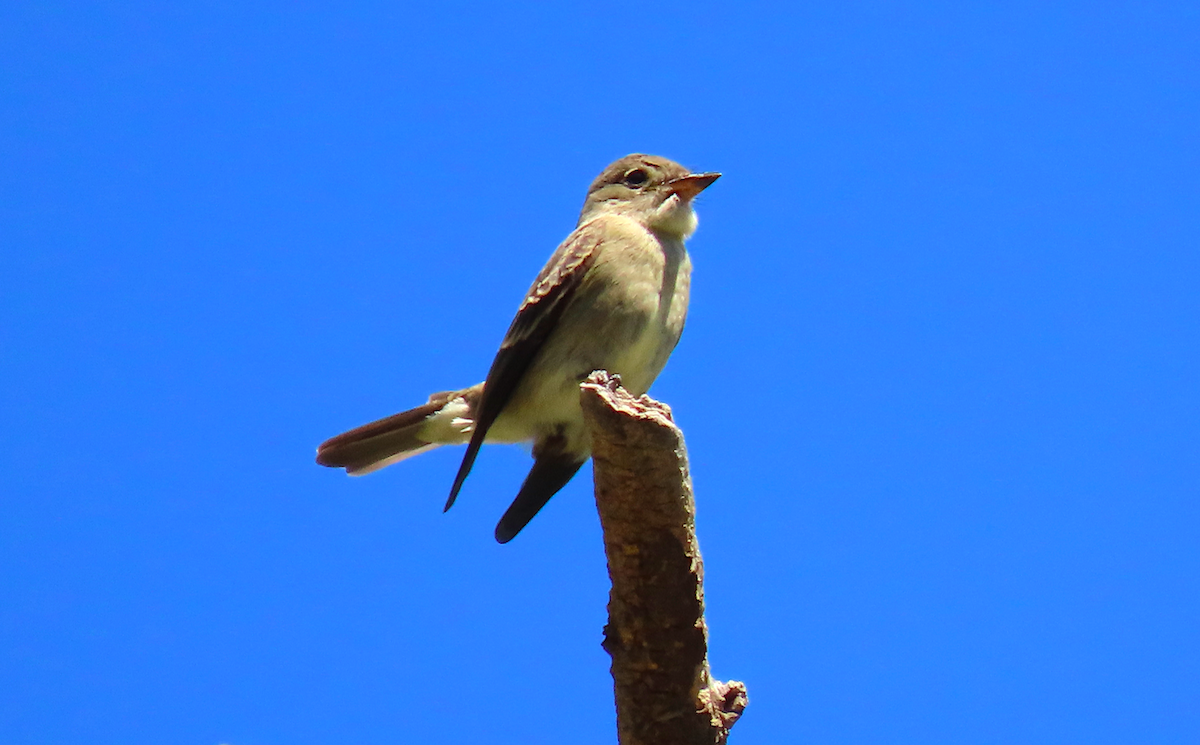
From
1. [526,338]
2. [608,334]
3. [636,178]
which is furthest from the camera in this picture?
[636,178]

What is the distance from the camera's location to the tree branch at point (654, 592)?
4.05m

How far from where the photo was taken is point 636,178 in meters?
6.73

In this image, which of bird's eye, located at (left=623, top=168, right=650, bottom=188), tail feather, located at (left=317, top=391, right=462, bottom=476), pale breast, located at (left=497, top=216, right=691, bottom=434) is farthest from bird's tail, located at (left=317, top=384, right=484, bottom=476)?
bird's eye, located at (left=623, top=168, right=650, bottom=188)

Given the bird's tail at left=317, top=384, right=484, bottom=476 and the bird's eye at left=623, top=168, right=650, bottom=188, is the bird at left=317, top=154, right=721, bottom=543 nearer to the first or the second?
the bird's tail at left=317, top=384, right=484, bottom=476

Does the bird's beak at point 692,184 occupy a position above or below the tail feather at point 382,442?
above

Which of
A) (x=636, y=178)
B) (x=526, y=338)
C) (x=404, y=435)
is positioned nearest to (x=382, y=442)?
(x=404, y=435)

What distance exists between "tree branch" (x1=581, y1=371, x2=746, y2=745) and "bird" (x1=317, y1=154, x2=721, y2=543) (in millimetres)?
1395

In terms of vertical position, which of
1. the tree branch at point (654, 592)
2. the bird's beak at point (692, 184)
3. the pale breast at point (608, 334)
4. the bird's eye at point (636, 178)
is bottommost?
the tree branch at point (654, 592)

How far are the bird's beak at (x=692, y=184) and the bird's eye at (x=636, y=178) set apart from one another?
12.8 inches

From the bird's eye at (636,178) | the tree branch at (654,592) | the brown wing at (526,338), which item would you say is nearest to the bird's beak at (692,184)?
the bird's eye at (636,178)

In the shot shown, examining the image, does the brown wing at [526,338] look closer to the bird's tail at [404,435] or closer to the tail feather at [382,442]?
the bird's tail at [404,435]

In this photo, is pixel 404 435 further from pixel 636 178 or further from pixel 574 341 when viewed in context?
pixel 636 178

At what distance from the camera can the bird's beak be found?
21.0 feet

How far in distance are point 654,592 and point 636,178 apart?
3.24 metres
